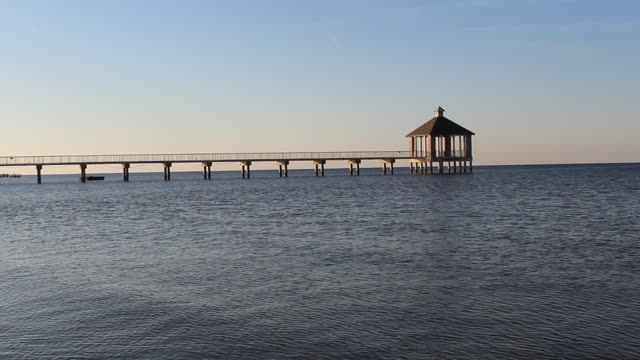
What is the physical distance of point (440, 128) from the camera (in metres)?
88.1

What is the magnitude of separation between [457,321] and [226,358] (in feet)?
15.4

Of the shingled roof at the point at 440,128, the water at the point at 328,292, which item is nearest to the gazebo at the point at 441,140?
the shingled roof at the point at 440,128

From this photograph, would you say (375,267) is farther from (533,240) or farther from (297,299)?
(533,240)

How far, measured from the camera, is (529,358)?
33.2 ft

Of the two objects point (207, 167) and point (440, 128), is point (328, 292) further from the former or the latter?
point (207, 167)

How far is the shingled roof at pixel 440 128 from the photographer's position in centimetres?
8775

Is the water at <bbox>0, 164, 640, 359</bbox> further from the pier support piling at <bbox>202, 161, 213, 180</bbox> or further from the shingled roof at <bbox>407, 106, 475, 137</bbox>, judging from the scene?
the pier support piling at <bbox>202, 161, 213, 180</bbox>

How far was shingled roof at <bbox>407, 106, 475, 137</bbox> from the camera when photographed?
87750mm

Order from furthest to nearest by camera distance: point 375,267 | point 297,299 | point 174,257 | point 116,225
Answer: point 116,225, point 174,257, point 375,267, point 297,299

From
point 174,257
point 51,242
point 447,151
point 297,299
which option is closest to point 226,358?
point 297,299

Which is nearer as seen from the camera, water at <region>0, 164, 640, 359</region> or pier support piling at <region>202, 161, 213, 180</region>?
water at <region>0, 164, 640, 359</region>

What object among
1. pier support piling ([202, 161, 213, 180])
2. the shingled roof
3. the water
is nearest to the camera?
the water

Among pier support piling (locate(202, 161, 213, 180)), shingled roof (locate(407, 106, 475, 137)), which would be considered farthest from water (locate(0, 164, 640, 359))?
pier support piling (locate(202, 161, 213, 180))

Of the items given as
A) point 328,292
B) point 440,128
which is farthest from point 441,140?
point 328,292
